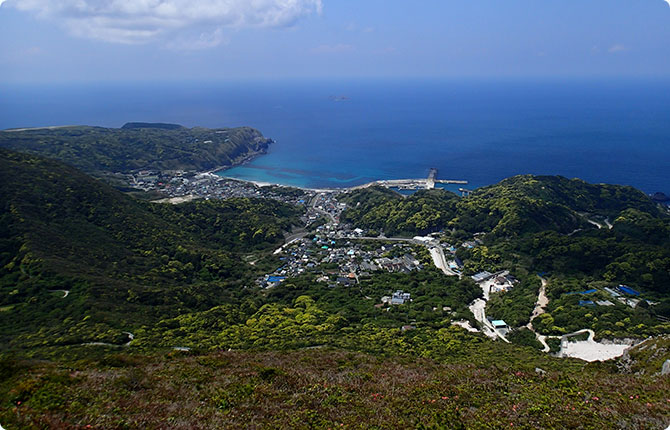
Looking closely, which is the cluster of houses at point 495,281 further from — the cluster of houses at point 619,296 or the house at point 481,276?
the cluster of houses at point 619,296

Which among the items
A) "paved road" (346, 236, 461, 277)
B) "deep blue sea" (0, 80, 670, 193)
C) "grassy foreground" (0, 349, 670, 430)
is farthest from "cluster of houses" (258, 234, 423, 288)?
"deep blue sea" (0, 80, 670, 193)

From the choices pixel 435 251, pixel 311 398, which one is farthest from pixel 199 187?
pixel 311 398

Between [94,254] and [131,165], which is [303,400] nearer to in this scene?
[94,254]

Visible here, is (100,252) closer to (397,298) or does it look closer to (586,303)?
(397,298)

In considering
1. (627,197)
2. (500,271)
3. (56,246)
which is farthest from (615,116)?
(56,246)

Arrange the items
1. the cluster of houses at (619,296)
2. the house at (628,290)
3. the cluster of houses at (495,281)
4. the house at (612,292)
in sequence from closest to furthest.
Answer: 1. the cluster of houses at (619,296)
2. the house at (612,292)
3. the house at (628,290)
4. the cluster of houses at (495,281)

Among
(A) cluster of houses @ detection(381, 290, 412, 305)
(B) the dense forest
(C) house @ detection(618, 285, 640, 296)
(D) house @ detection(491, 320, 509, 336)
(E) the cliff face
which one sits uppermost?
(E) the cliff face

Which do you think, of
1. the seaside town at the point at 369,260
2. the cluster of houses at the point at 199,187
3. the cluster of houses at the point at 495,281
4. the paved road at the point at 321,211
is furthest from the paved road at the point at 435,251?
the cluster of houses at the point at 199,187

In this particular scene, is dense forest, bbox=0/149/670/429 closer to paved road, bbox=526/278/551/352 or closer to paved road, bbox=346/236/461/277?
paved road, bbox=526/278/551/352

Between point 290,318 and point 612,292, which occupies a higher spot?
point 290,318
